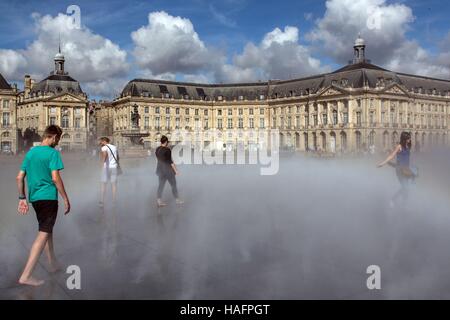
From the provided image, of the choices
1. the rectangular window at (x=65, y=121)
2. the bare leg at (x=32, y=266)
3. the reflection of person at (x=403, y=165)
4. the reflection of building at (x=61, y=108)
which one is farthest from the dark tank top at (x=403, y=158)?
the rectangular window at (x=65, y=121)

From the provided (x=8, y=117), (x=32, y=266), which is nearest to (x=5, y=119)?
(x=8, y=117)

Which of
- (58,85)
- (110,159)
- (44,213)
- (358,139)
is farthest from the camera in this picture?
(58,85)

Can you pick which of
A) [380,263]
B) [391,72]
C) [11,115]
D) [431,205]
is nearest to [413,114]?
[391,72]

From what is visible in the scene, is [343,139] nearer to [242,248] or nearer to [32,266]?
[242,248]

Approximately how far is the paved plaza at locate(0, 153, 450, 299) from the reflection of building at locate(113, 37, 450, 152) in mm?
71494

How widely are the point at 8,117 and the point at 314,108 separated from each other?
56109 mm

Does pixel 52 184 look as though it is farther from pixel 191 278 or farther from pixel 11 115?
pixel 11 115

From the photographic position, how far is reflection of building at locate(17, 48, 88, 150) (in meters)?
96.3

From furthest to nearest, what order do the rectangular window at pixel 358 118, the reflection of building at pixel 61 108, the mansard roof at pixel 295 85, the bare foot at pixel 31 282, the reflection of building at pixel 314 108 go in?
the reflection of building at pixel 61 108
the mansard roof at pixel 295 85
the rectangular window at pixel 358 118
the reflection of building at pixel 314 108
the bare foot at pixel 31 282

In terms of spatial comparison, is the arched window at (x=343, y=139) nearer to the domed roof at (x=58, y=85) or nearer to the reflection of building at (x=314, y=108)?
the reflection of building at (x=314, y=108)

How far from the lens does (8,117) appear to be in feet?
259

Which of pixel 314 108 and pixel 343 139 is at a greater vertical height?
pixel 314 108

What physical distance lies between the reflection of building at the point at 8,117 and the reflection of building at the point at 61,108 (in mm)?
15281

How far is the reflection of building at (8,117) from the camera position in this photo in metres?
78.5
